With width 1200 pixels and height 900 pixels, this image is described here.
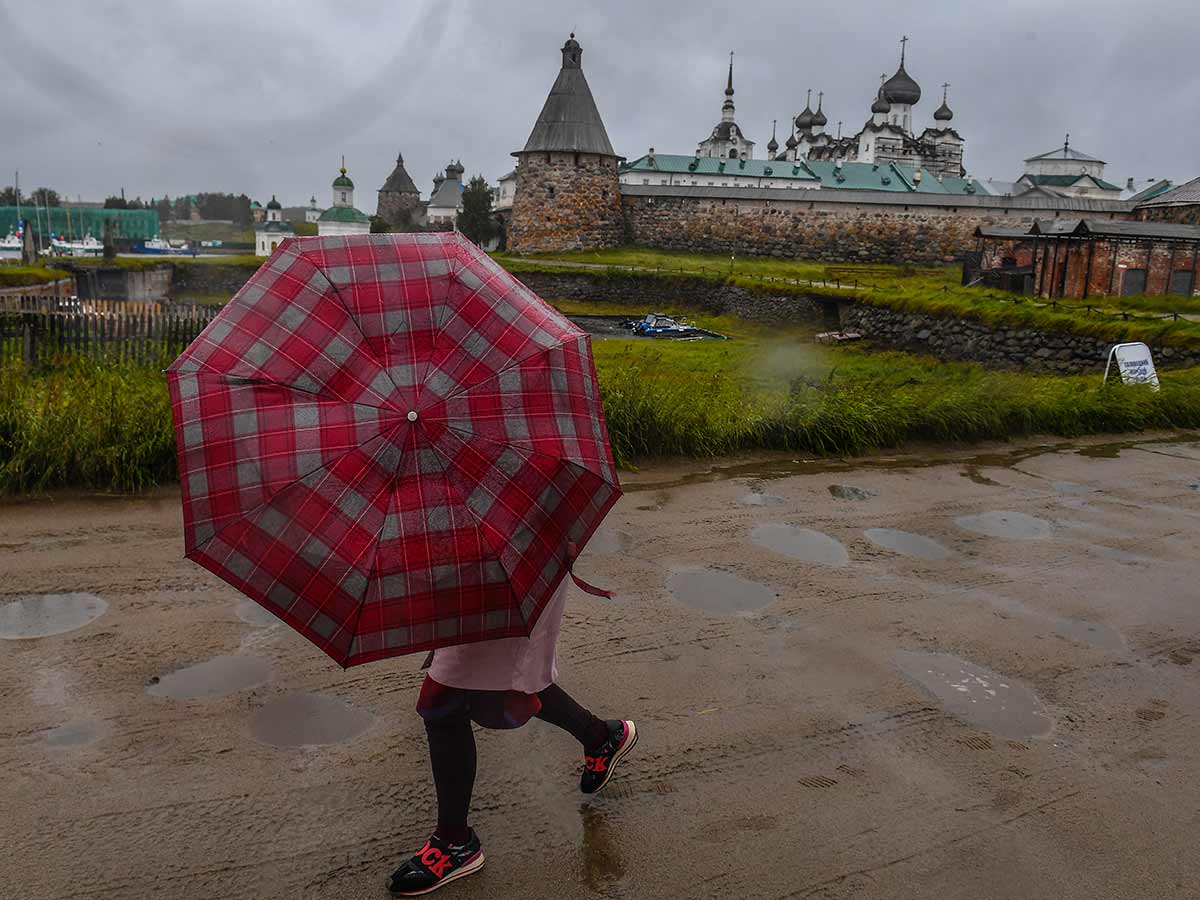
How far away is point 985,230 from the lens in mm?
31266

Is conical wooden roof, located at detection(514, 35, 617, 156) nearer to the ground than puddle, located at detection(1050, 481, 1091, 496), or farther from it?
farther from it

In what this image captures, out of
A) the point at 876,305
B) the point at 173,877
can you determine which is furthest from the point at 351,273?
the point at 876,305

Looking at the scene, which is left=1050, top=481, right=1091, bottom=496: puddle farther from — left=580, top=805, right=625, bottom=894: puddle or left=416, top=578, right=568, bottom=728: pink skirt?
left=416, top=578, right=568, bottom=728: pink skirt

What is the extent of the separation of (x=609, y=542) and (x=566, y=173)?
37450mm

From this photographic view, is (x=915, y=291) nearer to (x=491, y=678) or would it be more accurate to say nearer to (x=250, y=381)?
(x=491, y=678)

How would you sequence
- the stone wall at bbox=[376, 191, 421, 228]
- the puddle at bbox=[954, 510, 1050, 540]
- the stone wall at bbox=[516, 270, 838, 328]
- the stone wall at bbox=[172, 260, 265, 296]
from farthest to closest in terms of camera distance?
the stone wall at bbox=[376, 191, 421, 228] < the stone wall at bbox=[172, 260, 265, 296] < the stone wall at bbox=[516, 270, 838, 328] < the puddle at bbox=[954, 510, 1050, 540]

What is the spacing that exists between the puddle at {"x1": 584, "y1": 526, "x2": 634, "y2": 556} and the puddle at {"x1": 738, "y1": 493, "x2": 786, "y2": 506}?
3.72 feet

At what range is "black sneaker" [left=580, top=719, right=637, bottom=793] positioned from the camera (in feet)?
9.43

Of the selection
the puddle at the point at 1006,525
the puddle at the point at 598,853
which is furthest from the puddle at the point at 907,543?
the puddle at the point at 598,853

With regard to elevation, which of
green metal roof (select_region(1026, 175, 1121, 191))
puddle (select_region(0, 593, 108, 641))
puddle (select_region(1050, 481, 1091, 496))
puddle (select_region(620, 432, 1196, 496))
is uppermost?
green metal roof (select_region(1026, 175, 1121, 191))

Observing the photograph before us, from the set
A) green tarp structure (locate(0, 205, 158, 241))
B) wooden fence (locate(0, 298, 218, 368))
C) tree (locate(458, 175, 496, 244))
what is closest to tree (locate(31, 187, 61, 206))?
green tarp structure (locate(0, 205, 158, 241))

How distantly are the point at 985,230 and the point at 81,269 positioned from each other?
103ft

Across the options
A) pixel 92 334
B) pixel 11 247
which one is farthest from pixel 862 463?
pixel 11 247

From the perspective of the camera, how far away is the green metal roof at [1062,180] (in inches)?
2918
